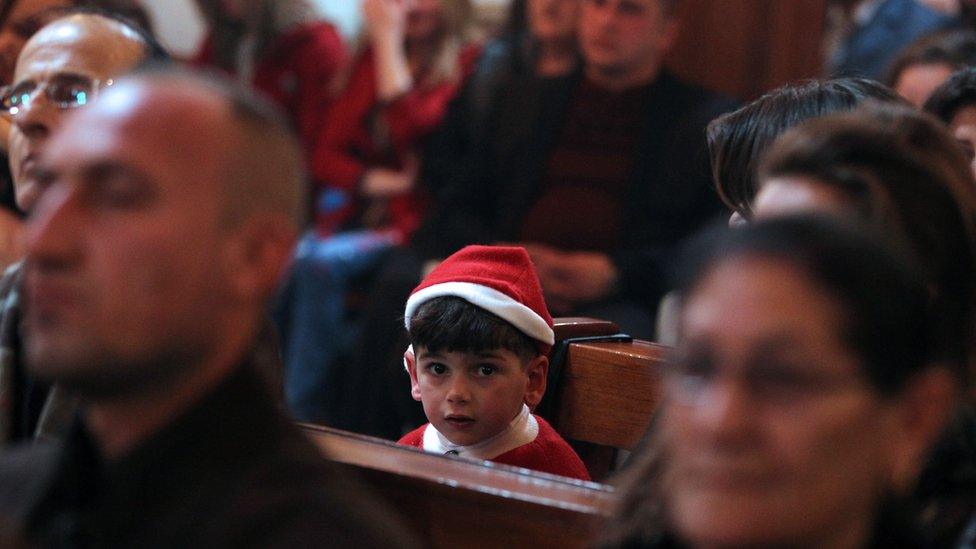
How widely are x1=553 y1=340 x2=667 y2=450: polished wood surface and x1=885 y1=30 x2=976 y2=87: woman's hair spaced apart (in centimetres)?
141

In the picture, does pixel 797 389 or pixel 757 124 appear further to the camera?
pixel 757 124

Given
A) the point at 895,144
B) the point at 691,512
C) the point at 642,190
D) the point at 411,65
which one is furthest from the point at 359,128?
the point at 691,512

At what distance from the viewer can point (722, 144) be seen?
2000 millimetres

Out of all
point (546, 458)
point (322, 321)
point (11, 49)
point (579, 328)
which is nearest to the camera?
point (546, 458)

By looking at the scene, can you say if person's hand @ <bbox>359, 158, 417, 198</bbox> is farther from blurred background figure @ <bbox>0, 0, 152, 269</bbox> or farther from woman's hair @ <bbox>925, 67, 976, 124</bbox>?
woman's hair @ <bbox>925, 67, 976, 124</bbox>

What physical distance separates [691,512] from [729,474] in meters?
0.04

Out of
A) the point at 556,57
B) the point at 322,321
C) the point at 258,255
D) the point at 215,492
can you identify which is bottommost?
the point at 322,321

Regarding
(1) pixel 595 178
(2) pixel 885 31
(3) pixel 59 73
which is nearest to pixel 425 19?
(1) pixel 595 178

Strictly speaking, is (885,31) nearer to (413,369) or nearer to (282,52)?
(282,52)

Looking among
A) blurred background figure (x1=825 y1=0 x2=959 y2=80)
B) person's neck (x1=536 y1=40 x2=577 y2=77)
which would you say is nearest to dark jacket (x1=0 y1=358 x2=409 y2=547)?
person's neck (x1=536 y1=40 x2=577 y2=77)

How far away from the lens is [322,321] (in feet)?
15.2

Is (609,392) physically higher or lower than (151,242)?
lower

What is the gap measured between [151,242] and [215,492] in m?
0.21

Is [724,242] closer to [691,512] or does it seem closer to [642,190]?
[691,512]
